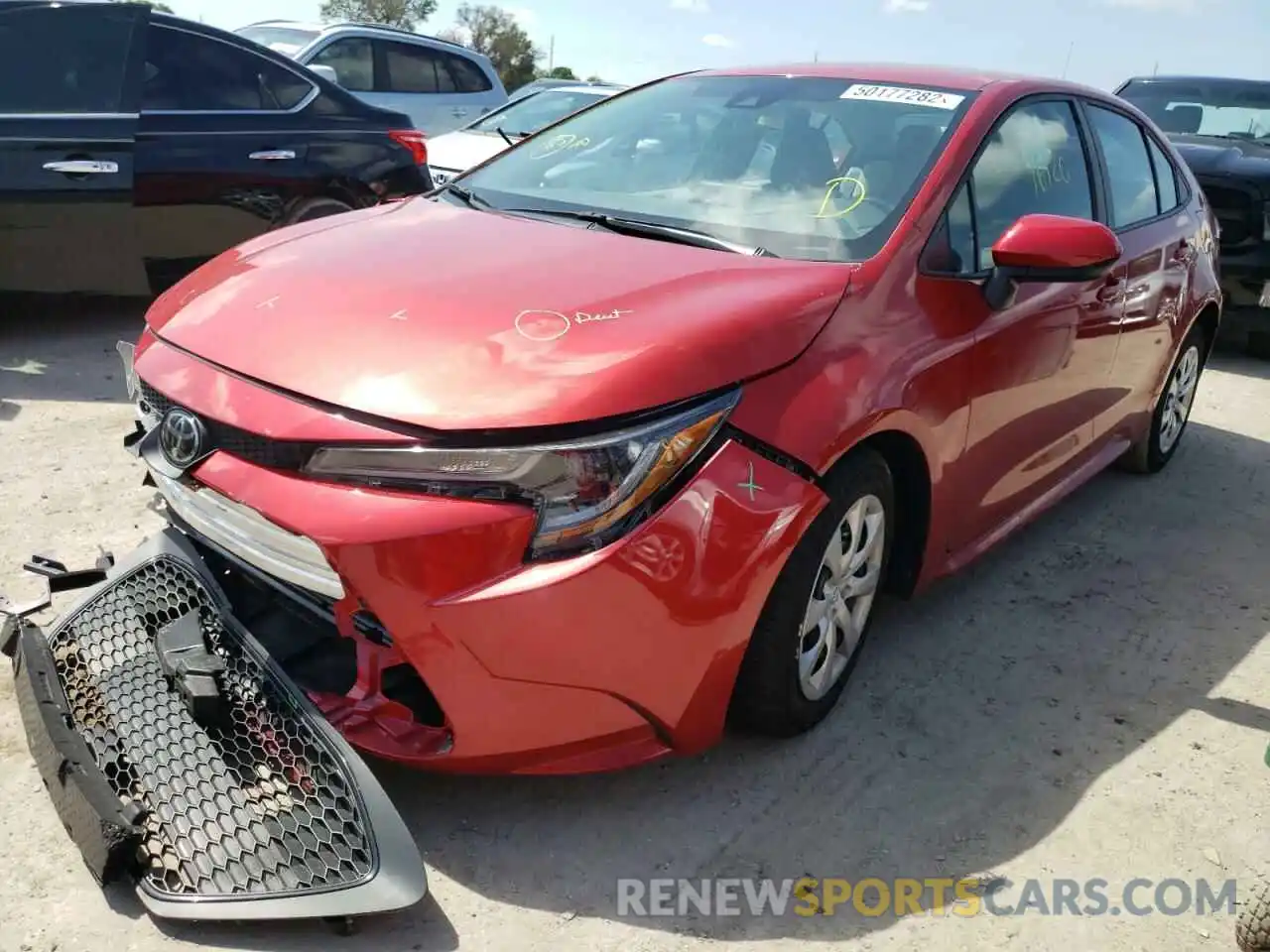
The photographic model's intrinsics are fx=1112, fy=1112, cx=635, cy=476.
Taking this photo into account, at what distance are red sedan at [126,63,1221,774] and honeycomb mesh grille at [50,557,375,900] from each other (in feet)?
0.39

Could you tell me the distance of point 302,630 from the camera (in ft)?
7.97

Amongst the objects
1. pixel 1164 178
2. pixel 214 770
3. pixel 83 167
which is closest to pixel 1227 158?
pixel 1164 178

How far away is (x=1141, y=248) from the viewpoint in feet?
13.0

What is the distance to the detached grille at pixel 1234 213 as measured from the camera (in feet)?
22.6

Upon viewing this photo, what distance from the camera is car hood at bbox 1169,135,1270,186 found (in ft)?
22.8

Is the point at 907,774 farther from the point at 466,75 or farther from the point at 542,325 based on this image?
the point at 466,75

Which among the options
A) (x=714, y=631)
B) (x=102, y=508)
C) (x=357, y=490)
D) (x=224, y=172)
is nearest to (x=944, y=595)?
(x=714, y=631)

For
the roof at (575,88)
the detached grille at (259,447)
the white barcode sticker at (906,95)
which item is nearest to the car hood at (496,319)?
the detached grille at (259,447)

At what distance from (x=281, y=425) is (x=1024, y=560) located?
2803 millimetres

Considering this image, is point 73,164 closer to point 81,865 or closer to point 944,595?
point 81,865

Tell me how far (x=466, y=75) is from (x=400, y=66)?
83 cm

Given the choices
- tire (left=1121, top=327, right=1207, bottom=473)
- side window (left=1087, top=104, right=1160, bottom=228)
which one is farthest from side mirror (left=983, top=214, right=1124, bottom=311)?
tire (left=1121, top=327, right=1207, bottom=473)

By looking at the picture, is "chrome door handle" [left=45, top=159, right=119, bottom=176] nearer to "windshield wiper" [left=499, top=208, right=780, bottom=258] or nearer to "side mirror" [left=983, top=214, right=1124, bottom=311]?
"windshield wiper" [left=499, top=208, right=780, bottom=258]

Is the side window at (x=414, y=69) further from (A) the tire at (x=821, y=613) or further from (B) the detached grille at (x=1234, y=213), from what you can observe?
(A) the tire at (x=821, y=613)
